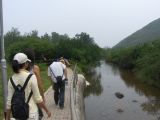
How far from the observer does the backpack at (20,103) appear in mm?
6539

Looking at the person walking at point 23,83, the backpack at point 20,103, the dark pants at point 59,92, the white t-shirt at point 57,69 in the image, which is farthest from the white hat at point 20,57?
the dark pants at point 59,92

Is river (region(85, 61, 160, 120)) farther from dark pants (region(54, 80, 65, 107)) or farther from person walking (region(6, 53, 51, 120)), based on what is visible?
person walking (region(6, 53, 51, 120))

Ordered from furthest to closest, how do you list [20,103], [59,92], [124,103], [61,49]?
[61,49] < [124,103] < [59,92] < [20,103]

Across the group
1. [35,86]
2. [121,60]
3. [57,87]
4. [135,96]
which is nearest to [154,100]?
[135,96]

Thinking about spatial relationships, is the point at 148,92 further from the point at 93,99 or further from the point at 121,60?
the point at 121,60

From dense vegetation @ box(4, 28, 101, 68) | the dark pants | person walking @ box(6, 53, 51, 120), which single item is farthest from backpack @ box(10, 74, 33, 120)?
dense vegetation @ box(4, 28, 101, 68)

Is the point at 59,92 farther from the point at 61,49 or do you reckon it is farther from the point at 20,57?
the point at 61,49

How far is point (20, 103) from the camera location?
6.53 meters

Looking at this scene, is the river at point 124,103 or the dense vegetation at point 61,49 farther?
the dense vegetation at point 61,49

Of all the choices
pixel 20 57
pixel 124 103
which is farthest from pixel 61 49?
pixel 20 57

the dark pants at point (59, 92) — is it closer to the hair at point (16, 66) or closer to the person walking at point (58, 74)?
the person walking at point (58, 74)

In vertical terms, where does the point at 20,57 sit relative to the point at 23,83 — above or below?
above

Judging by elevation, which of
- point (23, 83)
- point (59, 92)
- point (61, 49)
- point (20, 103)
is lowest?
point (59, 92)

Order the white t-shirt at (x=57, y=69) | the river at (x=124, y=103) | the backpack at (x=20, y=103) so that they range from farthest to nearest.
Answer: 1. the river at (x=124, y=103)
2. the white t-shirt at (x=57, y=69)
3. the backpack at (x=20, y=103)
